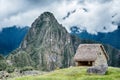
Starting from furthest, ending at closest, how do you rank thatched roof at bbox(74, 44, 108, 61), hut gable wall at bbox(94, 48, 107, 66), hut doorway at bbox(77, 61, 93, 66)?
hut gable wall at bbox(94, 48, 107, 66) → hut doorway at bbox(77, 61, 93, 66) → thatched roof at bbox(74, 44, 108, 61)

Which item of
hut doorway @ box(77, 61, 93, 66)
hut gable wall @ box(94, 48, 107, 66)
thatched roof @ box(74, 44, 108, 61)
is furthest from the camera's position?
hut gable wall @ box(94, 48, 107, 66)

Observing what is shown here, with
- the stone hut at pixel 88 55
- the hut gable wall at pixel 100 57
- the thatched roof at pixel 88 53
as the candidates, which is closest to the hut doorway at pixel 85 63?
the stone hut at pixel 88 55

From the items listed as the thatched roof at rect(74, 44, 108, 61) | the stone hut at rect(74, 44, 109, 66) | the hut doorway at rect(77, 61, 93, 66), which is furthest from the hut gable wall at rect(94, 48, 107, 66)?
the hut doorway at rect(77, 61, 93, 66)

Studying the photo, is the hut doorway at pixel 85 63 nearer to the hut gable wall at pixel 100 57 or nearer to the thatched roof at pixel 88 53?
the thatched roof at pixel 88 53

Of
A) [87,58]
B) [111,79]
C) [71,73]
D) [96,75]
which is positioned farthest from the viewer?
[87,58]

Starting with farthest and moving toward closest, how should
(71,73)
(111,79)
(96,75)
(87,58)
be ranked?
(87,58)
(71,73)
(96,75)
(111,79)

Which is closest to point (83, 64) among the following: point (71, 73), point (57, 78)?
point (71, 73)

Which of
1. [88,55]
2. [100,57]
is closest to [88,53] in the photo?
[88,55]

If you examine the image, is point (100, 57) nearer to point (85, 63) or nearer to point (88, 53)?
point (85, 63)

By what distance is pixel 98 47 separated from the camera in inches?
3637

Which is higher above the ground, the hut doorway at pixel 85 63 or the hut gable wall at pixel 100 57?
the hut gable wall at pixel 100 57

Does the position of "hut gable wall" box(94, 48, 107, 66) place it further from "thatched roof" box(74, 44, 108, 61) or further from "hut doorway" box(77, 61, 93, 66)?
"hut doorway" box(77, 61, 93, 66)

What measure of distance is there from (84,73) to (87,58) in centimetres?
2332

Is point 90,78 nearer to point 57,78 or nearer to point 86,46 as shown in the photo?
point 57,78
